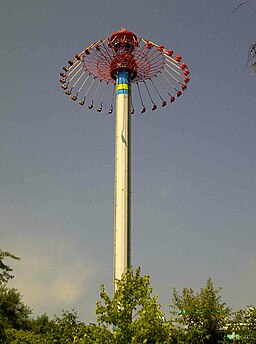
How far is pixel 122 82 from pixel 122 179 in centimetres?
1523

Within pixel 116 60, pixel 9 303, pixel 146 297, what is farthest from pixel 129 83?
pixel 146 297

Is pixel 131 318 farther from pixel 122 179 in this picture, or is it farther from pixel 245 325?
pixel 122 179

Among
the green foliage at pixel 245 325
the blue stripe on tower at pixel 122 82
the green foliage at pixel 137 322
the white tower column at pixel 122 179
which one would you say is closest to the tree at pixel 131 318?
the green foliage at pixel 137 322

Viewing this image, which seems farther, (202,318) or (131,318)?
(202,318)

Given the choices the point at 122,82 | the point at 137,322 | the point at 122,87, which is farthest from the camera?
the point at 122,82

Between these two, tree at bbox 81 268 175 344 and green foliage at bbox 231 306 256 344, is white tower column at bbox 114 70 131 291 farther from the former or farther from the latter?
tree at bbox 81 268 175 344

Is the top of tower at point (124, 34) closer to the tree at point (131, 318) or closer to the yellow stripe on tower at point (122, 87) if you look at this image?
the yellow stripe on tower at point (122, 87)

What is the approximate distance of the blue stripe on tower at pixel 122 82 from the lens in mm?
74625

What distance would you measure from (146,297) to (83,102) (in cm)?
5016

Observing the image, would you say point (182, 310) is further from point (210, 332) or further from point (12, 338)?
point (12, 338)

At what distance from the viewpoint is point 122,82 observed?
7525cm

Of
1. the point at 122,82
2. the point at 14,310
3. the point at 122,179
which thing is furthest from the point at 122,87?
the point at 14,310

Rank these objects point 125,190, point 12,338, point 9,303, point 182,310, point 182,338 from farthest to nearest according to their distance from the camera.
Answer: point 125,190 < point 9,303 < point 12,338 < point 182,310 < point 182,338

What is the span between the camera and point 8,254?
28.9 m
